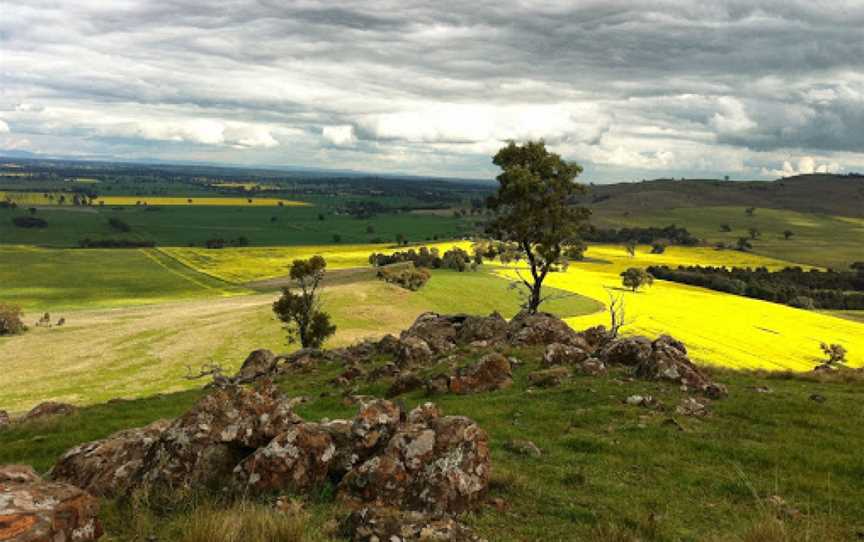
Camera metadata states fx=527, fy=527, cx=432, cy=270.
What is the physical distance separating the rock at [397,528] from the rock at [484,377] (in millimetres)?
15699

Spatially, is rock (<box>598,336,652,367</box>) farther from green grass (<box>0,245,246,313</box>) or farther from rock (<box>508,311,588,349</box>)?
green grass (<box>0,245,246,313</box>)

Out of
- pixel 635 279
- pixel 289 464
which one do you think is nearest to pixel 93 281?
pixel 635 279

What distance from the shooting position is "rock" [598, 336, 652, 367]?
88.8 feet

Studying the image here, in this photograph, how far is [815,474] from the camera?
14.3m

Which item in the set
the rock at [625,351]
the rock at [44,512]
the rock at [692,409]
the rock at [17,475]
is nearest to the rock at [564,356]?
the rock at [625,351]

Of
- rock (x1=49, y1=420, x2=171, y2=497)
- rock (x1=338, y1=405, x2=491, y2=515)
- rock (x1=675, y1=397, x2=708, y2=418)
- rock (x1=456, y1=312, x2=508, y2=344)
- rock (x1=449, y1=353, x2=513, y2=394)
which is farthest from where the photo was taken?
rock (x1=456, y1=312, x2=508, y2=344)

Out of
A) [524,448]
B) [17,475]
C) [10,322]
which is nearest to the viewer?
[17,475]

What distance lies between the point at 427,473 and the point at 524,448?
5.52 metres

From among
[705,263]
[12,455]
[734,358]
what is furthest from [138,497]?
[705,263]

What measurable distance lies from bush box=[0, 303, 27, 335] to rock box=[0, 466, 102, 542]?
114964 mm

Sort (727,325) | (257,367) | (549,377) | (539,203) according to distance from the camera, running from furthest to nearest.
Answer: (727,325) → (539,203) → (257,367) → (549,377)

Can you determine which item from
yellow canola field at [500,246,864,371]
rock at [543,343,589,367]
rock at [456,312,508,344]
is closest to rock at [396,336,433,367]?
rock at [456,312,508,344]

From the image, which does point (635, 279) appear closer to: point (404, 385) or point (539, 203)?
point (539, 203)

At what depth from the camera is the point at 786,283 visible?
518 feet
